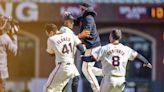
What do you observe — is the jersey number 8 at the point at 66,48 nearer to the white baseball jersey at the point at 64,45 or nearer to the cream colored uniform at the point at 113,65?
the white baseball jersey at the point at 64,45

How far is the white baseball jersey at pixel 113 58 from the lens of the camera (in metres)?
12.0

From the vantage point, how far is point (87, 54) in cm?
1305

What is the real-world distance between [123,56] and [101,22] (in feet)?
44.7

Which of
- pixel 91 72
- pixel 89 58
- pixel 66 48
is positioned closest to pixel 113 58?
pixel 89 58

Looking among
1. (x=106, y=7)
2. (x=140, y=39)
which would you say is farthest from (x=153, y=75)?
(x=106, y=7)

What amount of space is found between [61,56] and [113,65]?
1.04m

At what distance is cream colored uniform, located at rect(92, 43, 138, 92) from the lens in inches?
474

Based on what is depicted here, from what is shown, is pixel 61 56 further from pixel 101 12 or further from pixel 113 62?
pixel 101 12

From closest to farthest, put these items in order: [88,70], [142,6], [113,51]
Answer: [113,51] → [88,70] → [142,6]

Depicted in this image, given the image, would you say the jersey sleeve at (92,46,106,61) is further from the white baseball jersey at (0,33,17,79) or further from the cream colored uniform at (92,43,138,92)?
the white baseball jersey at (0,33,17,79)

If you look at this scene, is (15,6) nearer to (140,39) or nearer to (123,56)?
(140,39)

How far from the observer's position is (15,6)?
25.2 m

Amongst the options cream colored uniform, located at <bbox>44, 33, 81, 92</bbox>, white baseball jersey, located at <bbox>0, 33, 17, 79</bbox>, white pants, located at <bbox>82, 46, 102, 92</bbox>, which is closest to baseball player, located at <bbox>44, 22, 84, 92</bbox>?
cream colored uniform, located at <bbox>44, 33, 81, 92</bbox>

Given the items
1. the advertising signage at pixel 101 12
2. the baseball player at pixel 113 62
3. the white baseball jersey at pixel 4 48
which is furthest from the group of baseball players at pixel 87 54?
the advertising signage at pixel 101 12
